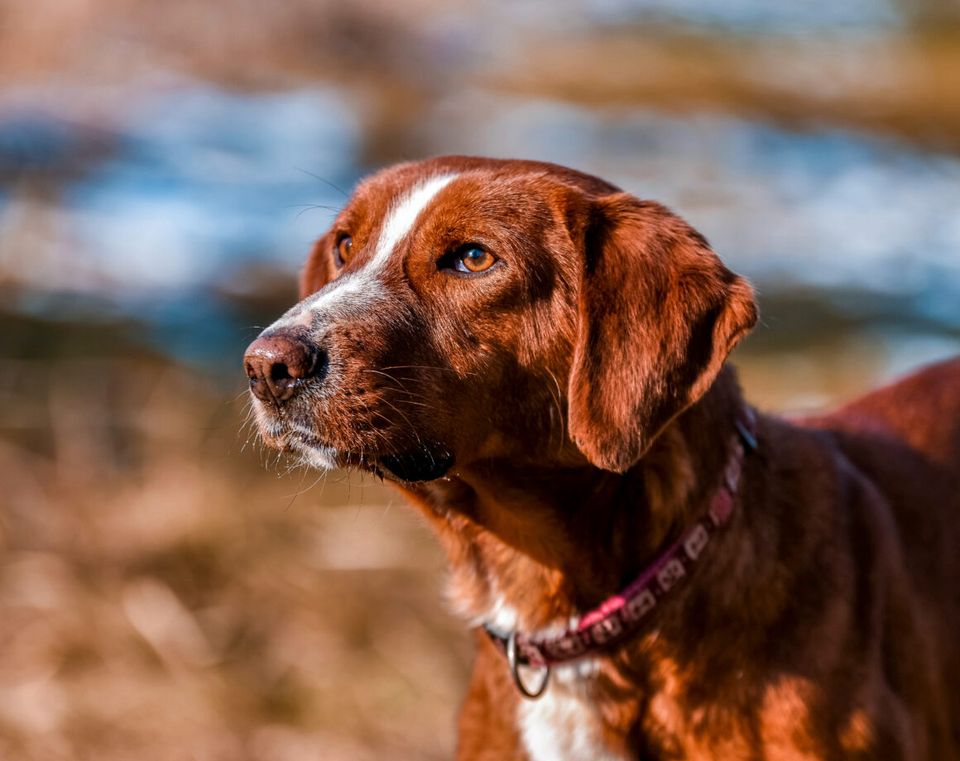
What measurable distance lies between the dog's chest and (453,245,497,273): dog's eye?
2.91 feet

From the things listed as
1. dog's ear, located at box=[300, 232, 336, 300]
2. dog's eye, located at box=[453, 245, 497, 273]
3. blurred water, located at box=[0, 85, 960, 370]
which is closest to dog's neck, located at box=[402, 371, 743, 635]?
dog's eye, located at box=[453, 245, 497, 273]

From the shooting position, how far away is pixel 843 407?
3766 mm

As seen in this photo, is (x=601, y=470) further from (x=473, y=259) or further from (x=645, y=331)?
(x=473, y=259)

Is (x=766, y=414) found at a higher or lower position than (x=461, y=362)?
lower

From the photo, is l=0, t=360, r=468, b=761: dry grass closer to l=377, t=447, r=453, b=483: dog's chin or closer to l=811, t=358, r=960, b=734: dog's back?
l=377, t=447, r=453, b=483: dog's chin

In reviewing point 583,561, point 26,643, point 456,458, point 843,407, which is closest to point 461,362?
point 456,458

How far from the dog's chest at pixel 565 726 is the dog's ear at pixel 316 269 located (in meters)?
1.20

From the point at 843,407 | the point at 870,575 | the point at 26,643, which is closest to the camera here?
the point at 870,575

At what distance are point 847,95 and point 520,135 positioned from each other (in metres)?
4.41

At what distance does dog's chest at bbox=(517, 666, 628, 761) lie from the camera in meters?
2.97

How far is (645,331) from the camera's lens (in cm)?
282

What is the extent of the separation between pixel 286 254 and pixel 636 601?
707 centimetres

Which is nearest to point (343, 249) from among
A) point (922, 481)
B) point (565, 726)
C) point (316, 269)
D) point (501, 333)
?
point (316, 269)

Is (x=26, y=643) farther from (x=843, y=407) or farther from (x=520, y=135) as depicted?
(x=520, y=135)
